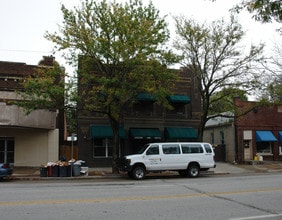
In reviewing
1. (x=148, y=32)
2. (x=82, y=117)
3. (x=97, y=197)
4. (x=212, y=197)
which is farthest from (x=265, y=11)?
(x=82, y=117)

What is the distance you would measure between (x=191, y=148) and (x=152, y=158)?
2640 millimetres

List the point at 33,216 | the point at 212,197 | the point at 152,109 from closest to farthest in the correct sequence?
the point at 33,216
the point at 212,197
the point at 152,109

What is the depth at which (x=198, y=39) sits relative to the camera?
78.8 feet

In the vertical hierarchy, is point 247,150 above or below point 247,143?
below

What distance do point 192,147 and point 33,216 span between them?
13769 millimetres

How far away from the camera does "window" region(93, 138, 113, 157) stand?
85.8 ft

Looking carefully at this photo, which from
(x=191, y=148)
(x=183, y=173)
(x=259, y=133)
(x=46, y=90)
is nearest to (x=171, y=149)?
(x=191, y=148)

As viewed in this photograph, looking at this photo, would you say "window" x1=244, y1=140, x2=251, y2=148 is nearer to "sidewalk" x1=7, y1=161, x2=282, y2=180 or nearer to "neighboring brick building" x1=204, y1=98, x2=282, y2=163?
"neighboring brick building" x1=204, y1=98, x2=282, y2=163

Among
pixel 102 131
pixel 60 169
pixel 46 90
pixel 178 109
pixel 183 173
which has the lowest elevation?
pixel 183 173

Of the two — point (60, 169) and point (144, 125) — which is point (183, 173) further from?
point (60, 169)

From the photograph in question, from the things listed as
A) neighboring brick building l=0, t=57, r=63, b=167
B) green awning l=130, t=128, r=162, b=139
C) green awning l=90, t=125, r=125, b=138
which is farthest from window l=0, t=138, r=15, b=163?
green awning l=130, t=128, r=162, b=139

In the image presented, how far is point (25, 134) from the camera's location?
87.6 feet

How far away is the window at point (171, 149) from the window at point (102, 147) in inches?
303

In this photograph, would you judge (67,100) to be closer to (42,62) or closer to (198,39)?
(42,62)
